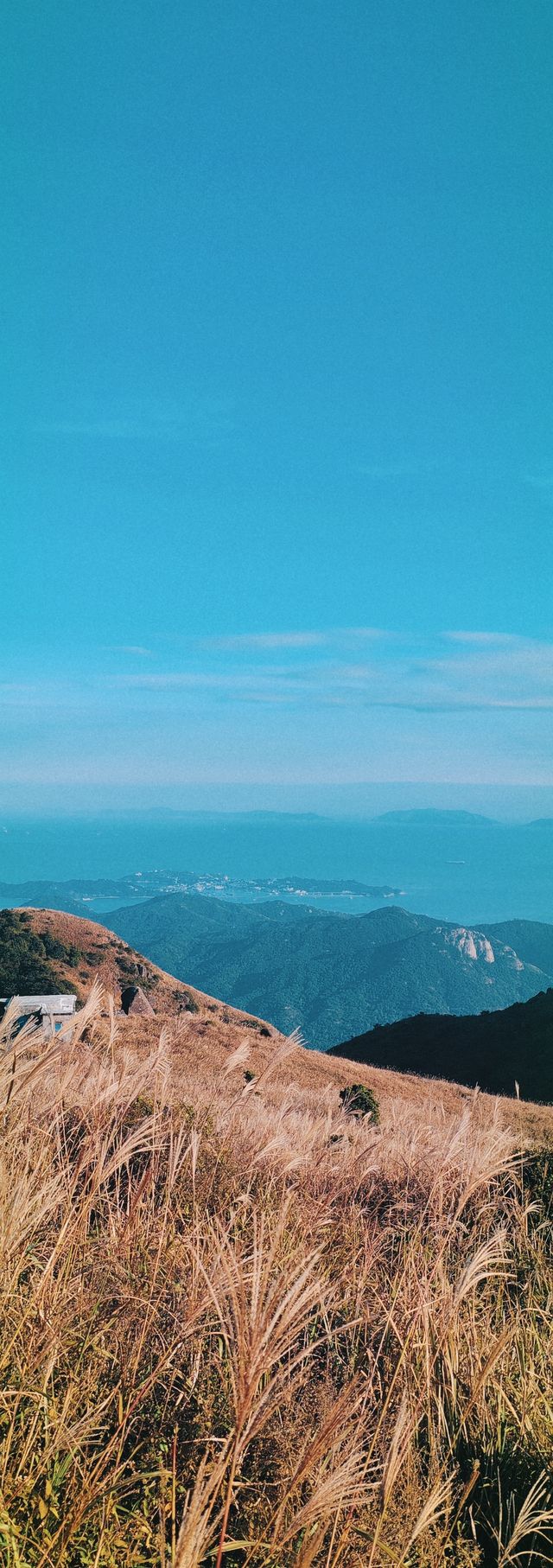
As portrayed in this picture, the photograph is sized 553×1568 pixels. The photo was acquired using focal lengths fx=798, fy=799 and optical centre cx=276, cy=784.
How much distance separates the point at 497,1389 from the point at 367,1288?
2.64 ft

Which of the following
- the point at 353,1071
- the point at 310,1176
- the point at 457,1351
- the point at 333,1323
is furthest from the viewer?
the point at 353,1071

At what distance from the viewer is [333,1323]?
10.8 ft

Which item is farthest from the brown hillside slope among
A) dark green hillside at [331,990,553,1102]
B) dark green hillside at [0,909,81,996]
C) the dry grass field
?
dark green hillside at [331,990,553,1102]

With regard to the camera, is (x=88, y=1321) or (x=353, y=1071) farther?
(x=353, y=1071)

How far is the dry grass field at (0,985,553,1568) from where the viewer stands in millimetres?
1934

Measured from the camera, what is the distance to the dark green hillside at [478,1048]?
49.7 m

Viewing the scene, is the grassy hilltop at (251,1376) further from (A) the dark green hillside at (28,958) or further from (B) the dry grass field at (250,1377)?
(A) the dark green hillside at (28,958)

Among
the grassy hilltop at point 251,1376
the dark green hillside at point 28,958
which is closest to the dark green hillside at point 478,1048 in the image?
the dark green hillside at point 28,958

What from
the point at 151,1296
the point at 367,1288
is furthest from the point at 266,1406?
the point at 367,1288

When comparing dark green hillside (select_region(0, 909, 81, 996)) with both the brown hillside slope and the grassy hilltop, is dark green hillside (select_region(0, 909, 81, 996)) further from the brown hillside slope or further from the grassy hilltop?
the grassy hilltop

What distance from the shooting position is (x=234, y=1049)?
778 inches

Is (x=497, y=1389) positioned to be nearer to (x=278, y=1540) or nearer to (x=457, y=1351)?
(x=457, y=1351)

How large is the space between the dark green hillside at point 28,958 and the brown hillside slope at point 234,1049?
3.30ft

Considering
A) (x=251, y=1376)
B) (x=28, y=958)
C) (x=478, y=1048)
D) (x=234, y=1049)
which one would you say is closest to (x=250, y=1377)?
(x=251, y=1376)
